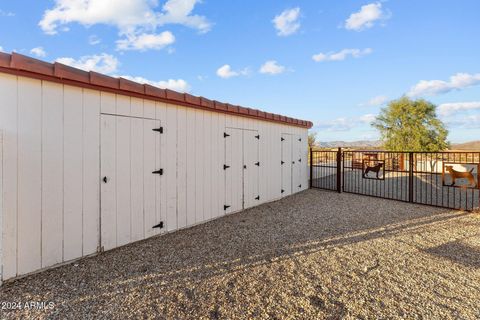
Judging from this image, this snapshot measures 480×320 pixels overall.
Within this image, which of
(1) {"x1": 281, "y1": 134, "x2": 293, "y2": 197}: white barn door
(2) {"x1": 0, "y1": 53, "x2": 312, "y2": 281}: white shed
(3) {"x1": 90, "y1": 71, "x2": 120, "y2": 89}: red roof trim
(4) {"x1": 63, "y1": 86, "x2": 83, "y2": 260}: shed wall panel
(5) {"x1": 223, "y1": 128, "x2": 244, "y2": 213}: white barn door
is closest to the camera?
(2) {"x1": 0, "y1": 53, "x2": 312, "y2": 281}: white shed

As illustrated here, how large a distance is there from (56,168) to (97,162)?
52 centimetres

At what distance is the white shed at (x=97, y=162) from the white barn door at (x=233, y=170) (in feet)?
0.14

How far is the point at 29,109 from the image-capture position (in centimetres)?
289

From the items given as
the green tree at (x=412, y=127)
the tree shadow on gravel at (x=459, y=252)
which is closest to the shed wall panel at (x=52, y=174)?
the tree shadow on gravel at (x=459, y=252)

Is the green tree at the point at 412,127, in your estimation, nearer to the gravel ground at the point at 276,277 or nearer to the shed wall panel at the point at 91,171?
the gravel ground at the point at 276,277

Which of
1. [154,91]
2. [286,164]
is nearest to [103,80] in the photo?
[154,91]

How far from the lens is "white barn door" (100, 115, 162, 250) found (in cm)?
367

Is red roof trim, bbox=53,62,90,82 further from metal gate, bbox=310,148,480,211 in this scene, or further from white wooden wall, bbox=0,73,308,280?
metal gate, bbox=310,148,480,211

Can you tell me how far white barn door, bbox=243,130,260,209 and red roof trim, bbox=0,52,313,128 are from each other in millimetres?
1293

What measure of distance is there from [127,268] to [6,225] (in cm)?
144

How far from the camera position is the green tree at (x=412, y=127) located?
56.4 ft

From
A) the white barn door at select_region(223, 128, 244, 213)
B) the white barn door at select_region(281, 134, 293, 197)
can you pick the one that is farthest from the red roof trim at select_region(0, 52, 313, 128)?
the white barn door at select_region(281, 134, 293, 197)

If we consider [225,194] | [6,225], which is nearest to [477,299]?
[225,194]

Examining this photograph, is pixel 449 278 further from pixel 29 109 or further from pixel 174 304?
pixel 29 109
